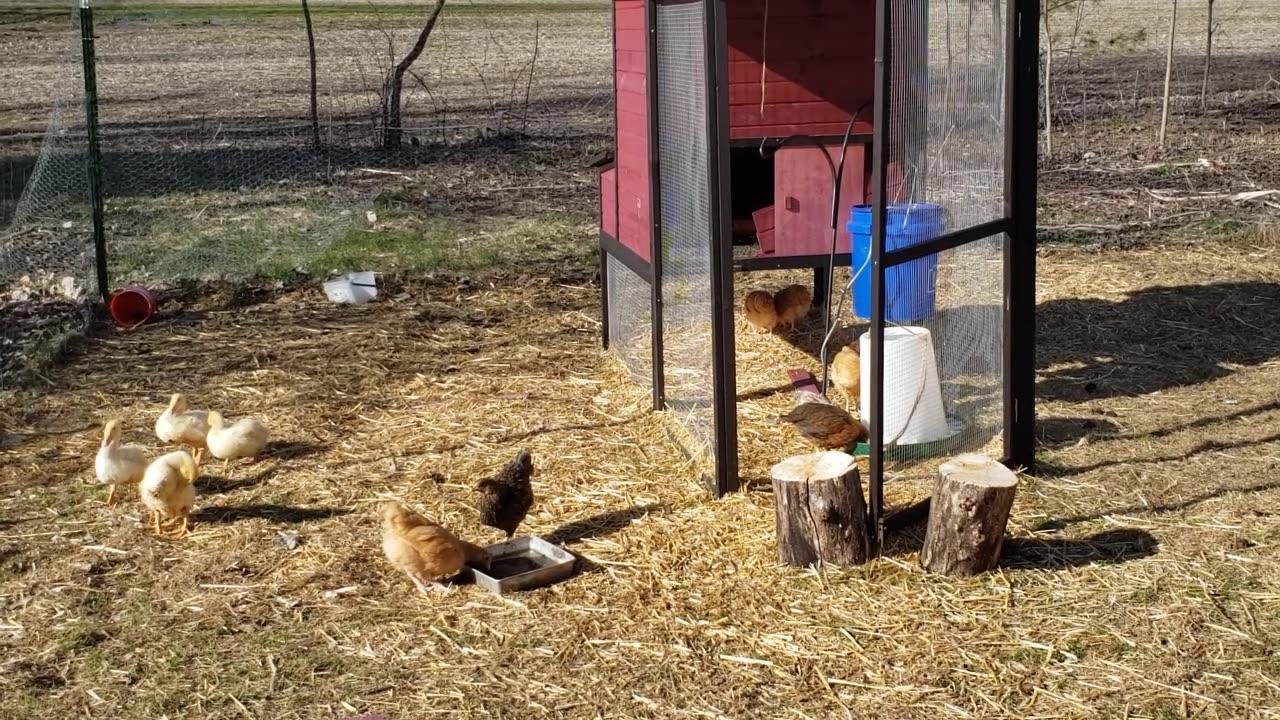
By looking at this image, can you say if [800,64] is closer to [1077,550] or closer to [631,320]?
[631,320]

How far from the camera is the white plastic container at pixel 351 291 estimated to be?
9453 mm

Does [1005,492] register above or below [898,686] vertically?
above

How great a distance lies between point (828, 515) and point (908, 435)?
85 cm

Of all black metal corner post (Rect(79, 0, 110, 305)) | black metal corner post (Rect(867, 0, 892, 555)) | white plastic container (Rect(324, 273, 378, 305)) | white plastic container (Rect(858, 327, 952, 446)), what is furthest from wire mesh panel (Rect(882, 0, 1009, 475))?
black metal corner post (Rect(79, 0, 110, 305))

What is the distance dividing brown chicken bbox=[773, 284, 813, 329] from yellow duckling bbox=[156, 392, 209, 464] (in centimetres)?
347

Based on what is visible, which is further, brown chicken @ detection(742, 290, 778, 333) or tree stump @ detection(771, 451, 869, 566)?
brown chicken @ detection(742, 290, 778, 333)

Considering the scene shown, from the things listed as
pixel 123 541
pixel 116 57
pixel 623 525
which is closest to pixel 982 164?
pixel 623 525

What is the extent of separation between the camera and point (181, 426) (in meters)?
6.25

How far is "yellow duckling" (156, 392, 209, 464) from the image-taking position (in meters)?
6.23

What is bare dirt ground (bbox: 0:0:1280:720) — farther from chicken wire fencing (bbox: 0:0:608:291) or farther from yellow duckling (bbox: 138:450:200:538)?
chicken wire fencing (bbox: 0:0:608:291)

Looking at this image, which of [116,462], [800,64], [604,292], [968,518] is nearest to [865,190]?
[800,64]

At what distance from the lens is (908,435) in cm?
553

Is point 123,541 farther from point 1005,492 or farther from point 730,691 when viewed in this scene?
point 1005,492

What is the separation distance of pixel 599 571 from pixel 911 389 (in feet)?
5.01
